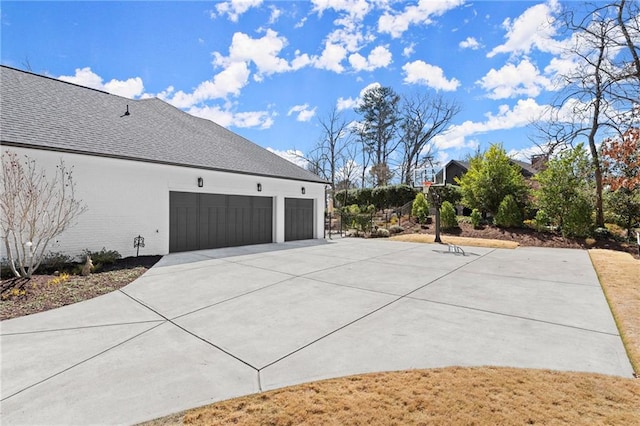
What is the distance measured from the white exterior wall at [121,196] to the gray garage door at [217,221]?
36 cm

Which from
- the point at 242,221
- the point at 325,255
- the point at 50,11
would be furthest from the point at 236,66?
the point at 325,255

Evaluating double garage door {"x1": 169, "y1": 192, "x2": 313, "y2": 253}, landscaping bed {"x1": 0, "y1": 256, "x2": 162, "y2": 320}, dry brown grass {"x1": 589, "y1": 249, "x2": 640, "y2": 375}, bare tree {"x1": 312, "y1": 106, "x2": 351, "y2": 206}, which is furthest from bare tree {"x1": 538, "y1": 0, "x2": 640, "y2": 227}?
bare tree {"x1": 312, "y1": 106, "x2": 351, "y2": 206}

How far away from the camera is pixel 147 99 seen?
48.1 feet

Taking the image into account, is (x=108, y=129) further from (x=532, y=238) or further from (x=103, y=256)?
(x=532, y=238)

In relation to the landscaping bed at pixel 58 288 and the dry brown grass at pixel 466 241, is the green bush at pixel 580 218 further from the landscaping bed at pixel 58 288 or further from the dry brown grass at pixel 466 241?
the landscaping bed at pixel 58 288

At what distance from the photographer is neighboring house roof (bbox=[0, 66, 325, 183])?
313 inches

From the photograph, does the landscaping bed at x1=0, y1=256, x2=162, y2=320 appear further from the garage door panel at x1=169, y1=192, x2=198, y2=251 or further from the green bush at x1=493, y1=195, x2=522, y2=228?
the green bush at x1=493, y1=195, x2=522, y2=228

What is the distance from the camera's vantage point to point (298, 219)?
49.3 feet

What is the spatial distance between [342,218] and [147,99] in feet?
43.1

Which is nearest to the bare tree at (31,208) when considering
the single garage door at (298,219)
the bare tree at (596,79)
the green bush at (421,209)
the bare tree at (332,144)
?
the single garage door at (298,219)

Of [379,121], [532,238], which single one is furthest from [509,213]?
[379,121]

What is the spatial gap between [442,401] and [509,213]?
625 inches

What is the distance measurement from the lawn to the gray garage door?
9.18m

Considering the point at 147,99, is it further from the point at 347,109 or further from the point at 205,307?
the point at 347,109
